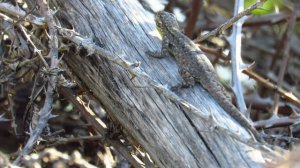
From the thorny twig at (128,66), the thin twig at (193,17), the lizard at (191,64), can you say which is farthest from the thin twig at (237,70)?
the thin twig at (193,17)

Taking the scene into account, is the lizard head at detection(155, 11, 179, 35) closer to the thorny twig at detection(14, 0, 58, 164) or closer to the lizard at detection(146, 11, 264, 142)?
the lizard at detection(146, 11, 264, 142)

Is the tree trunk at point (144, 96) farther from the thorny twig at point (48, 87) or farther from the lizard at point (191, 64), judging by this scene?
the thorny twig at point (48, 87)

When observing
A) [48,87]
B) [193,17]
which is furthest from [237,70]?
[193,17]

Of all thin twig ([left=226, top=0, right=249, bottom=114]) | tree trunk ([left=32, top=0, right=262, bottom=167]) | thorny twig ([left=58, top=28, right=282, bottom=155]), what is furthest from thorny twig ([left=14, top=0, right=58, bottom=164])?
thin twig ([left=226, top=0, right=249, bottom=114])

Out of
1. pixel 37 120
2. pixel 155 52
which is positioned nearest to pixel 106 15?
pixel 155 52

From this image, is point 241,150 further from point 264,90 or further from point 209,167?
point 264,90

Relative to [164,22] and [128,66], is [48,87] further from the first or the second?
[164,22]
